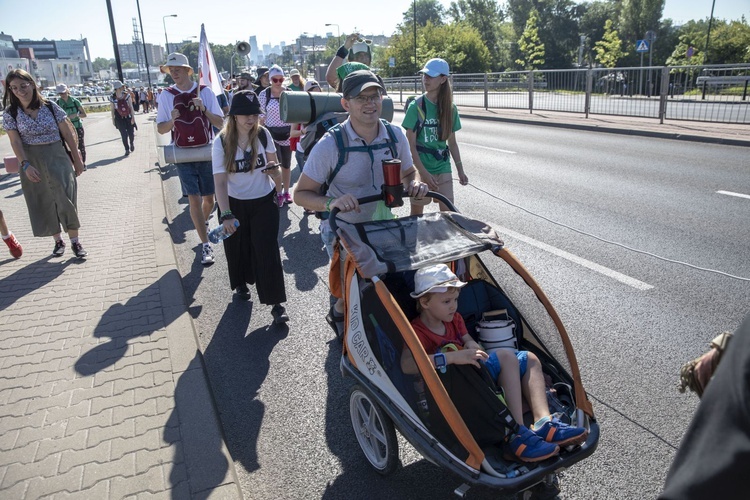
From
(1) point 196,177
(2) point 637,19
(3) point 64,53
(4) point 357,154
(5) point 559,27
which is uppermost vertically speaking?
(3) point 64,53

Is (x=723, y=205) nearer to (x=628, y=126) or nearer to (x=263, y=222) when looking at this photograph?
(x=263, y=222)

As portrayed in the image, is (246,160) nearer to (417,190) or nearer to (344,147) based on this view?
(344,147)

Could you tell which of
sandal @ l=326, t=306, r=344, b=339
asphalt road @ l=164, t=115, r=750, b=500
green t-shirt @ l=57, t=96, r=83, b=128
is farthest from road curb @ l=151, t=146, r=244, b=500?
green t-shirt @ l=57, t=96, r=83, b=128

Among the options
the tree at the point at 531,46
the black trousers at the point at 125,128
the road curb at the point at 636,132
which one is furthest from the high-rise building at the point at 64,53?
the road curb at the point at 636,132

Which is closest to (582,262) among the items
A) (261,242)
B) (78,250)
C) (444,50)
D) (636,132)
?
(261,242)

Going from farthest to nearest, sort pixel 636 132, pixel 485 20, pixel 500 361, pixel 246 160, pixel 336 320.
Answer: pixel 485 20 → pixel 636 132 → pixel 246 160 → pixel 336 320 → pixel 500 361

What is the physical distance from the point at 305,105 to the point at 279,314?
5.98 feet

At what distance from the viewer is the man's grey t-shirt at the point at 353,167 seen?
11.7 ft

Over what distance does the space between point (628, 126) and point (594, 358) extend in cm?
1333

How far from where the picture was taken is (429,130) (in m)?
5.39

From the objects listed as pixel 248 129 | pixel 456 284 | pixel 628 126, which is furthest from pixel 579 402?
pixel 628 126

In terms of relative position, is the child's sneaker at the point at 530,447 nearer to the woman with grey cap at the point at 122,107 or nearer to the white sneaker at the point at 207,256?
the white sneaker at the point at 207,256

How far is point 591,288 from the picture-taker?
5.16 metres

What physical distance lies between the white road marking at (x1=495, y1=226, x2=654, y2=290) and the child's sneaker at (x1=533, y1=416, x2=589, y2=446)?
3069 mm
